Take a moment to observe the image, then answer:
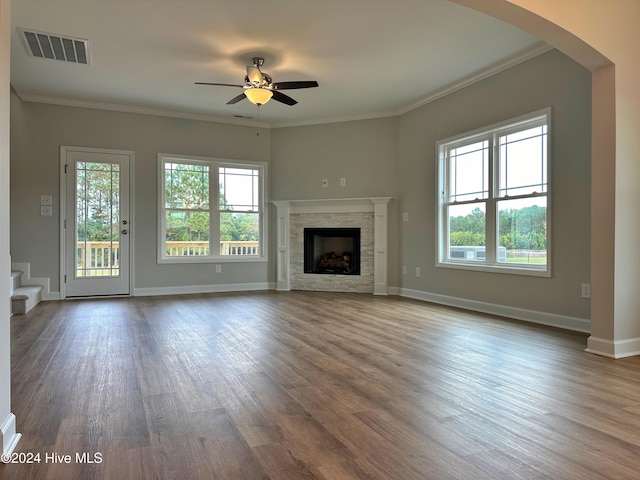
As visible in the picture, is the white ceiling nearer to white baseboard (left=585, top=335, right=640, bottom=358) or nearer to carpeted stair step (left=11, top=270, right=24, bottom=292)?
carpeted stair step (left=11, top=270, right=24, bottom=292)

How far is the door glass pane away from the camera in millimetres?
6078

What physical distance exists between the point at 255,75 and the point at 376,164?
2887 millimetres

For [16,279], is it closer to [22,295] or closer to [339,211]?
Result: [22,295]

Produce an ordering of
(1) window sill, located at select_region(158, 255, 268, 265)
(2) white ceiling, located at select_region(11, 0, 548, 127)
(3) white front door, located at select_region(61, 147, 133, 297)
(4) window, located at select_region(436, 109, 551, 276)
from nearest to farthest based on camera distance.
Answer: (2) white ceiling, located at select_region(11, 0, 548, 127), (4) window, located at select_region(436, 109, 551, 276), (3) white front door, located at select_region(61, 147, 133, 297), (1) window sill, located at select_region(158, 255, 268, 265)

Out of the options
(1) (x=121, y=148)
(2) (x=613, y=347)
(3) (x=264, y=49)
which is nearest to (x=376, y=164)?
(3) (x=264, y=49)

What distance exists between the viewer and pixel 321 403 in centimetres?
224

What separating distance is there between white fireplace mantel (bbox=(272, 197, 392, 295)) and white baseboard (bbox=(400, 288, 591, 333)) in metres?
Result: 0.67

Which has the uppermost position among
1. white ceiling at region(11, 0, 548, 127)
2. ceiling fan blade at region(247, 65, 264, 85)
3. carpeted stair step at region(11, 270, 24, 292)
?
white ceiling at region(11, 0, 548, 127)

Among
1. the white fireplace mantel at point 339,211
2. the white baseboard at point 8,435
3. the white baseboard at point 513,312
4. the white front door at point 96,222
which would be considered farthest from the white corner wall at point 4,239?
the white fireplace mantel at point 339,211

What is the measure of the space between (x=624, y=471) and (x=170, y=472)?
171 centimetres

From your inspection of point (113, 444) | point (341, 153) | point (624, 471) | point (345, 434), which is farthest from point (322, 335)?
point (341, 153)

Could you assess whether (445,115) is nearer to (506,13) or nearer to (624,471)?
(506,13)

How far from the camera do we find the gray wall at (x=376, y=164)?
13.4 feet

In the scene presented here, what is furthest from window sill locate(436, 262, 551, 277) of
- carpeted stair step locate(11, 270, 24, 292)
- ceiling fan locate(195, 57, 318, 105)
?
carpeted stair step locate(11, 270, 24, 292)
